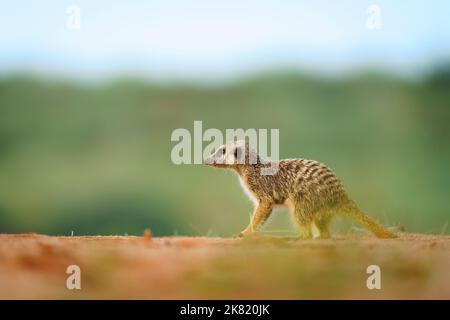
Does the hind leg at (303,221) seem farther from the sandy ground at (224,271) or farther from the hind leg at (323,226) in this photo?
the sandy ground at (224,271)

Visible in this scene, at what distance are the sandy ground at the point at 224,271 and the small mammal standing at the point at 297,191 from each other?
A: 108 cm

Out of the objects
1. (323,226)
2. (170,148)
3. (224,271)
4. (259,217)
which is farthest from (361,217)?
(170,148)

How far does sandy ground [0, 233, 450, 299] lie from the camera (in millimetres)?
6172

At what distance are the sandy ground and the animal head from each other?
1.75 meters

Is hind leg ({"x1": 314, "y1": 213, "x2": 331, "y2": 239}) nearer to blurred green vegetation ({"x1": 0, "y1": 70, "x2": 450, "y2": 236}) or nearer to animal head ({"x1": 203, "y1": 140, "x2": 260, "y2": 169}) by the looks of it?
animal head ({"x1": 203, "y1": 140, "x2": 260, "y2": 169})

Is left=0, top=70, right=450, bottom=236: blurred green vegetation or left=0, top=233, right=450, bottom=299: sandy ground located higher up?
left=0, top=70, right=450, bottom=236: blurred green vegetation

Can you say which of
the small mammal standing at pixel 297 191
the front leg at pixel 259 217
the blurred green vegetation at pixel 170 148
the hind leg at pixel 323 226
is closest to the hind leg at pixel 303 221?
the small mammal standing at pixel 297 191

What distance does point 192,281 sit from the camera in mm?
6305

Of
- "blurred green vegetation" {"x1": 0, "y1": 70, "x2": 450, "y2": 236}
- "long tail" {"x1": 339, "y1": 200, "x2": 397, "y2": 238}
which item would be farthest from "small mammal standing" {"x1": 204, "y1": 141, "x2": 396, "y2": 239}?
"blurred green vegetation" {"x1": 0, "y1": 70, "x2": 450, "y2": 236}

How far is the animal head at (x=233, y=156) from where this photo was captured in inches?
365

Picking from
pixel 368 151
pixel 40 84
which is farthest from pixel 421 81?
pixel 40 84

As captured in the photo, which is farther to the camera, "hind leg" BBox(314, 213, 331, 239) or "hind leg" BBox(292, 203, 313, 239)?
"hind leg" BBox(314, 213, 331, 239)

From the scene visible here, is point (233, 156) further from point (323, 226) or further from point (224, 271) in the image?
point (224, 271)

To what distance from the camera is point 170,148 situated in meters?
18.5
